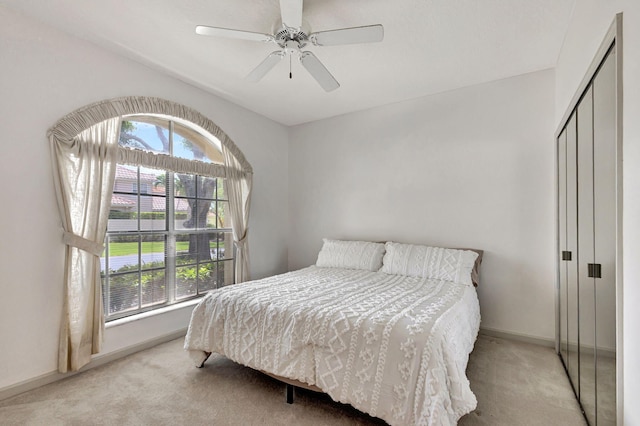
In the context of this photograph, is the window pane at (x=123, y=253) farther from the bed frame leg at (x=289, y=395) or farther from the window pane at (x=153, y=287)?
the bed frame leg at (x=289, y=395)

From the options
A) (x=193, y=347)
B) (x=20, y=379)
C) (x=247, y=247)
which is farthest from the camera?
(x=247, y=247)

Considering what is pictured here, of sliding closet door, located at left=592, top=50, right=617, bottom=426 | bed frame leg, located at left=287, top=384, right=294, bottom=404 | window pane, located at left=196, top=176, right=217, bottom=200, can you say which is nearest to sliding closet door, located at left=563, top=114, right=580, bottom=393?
sliding closet door, located at left=592, top=50, right=617, bottom=426

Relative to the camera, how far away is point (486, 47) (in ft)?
7.86

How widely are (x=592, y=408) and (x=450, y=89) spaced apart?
9.74 ft

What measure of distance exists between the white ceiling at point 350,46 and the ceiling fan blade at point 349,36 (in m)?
0.26

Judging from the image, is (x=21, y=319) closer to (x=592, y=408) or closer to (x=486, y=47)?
(x=592, y=408)

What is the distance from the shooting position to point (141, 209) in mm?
2787

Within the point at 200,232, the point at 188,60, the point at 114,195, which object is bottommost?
the point at 200,232

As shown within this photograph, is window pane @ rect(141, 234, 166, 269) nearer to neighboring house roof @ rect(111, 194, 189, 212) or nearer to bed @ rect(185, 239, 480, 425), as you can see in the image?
neighboring house roof @ rect(111, 194, 189, 212)

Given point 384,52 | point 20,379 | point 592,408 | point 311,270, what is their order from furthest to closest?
point 311,270 → point 384,52 → point 20,379 → point 592,408

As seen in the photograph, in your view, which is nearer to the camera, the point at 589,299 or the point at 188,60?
the point at 589,299

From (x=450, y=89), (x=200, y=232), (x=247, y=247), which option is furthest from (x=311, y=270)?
(x=450, y=89)

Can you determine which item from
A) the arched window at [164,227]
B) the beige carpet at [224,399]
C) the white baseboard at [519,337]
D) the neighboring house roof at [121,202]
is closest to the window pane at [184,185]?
the arched window at [164,227]

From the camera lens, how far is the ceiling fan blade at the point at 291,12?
1.58 meters
